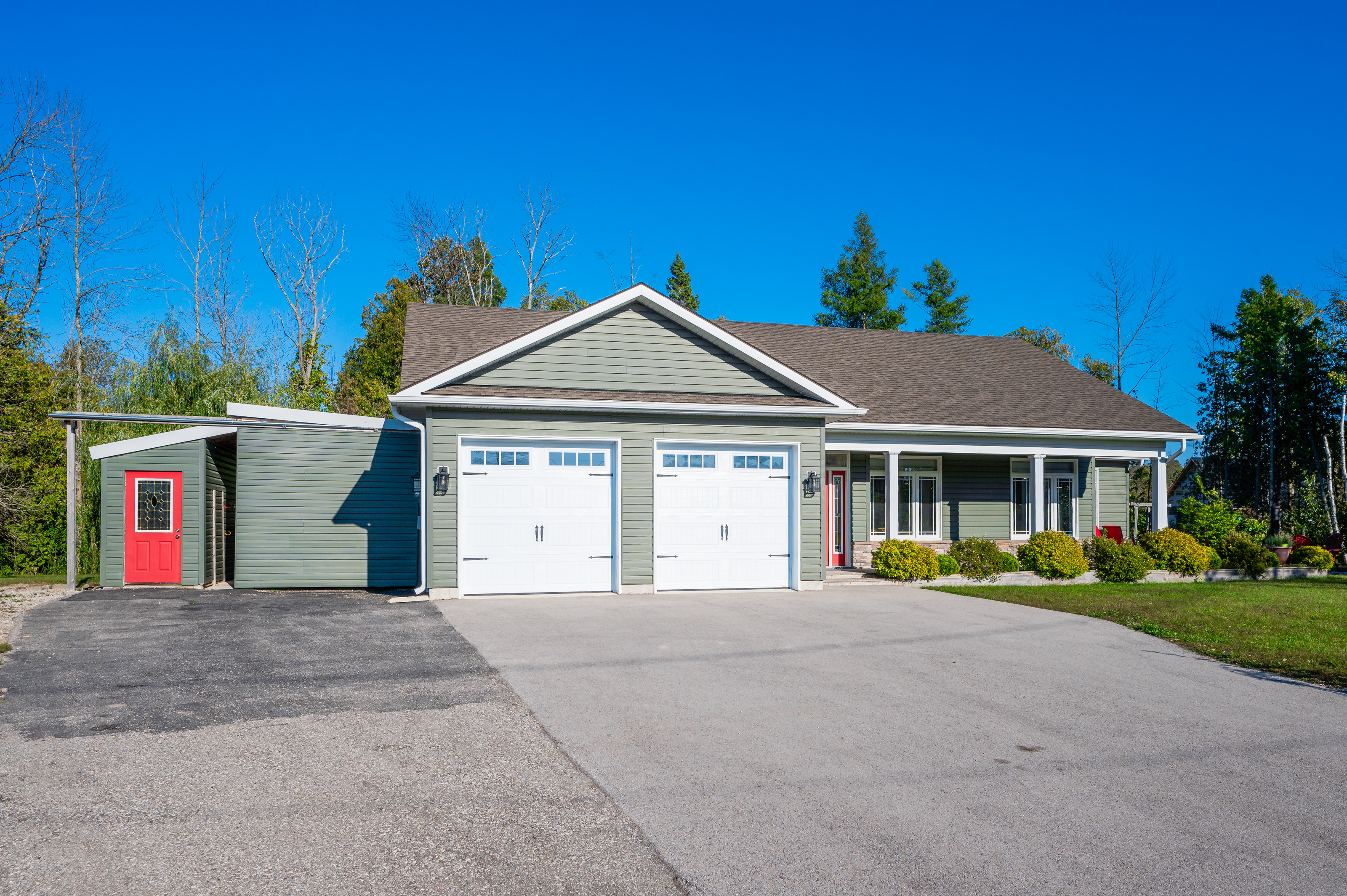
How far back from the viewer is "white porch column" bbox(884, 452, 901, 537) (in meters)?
16.6

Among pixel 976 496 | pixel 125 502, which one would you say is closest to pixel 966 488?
pixel 976 496

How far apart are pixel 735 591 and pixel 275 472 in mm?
8185

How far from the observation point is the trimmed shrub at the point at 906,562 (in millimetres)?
15406

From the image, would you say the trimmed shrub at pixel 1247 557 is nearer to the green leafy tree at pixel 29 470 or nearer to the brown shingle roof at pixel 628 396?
the brown shingle roof at pixel 628 396

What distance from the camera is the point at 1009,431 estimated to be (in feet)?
56.9

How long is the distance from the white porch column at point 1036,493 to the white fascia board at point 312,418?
12.6m

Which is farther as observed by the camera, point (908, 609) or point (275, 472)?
point (275, 472)

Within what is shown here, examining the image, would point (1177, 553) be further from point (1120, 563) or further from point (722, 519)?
point (722, 519)

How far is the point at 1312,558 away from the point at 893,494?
10.2m

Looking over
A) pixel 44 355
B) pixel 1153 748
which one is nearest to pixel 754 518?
pixel 1153 748

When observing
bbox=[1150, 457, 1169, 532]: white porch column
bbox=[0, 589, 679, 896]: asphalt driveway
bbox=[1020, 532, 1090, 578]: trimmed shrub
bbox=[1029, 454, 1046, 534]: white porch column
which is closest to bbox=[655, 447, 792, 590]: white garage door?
bbox=[0, 589, 679, 896]: asphalt driveway

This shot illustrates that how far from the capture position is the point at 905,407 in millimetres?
17438

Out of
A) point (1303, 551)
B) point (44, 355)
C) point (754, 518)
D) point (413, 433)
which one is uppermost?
point (44, 355)

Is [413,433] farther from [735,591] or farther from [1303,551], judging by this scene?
[1303,551]
